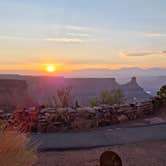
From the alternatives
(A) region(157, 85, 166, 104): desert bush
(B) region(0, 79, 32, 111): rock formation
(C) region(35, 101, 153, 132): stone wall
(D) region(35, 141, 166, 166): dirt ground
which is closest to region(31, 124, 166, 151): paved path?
(D) region(35, 141, 166, 166): dirt ground

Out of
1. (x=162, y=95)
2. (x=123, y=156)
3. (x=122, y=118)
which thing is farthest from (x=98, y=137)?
(x=162, y=95)

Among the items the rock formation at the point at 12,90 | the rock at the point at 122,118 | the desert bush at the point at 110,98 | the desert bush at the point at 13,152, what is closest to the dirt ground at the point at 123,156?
the desert bush at the point at 13,152

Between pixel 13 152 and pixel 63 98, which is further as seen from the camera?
pixel 63 98

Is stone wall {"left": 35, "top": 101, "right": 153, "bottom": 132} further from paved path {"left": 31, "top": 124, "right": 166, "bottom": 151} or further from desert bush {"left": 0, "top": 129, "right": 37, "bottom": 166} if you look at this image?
desert bush {"left": 0, "top": 129, "right": 37, "bottom": 166}

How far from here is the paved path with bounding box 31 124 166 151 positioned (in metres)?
11.6

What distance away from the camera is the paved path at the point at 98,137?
38.2 feet

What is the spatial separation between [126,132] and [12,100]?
2791cm

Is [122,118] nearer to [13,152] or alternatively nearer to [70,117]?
[70,117]

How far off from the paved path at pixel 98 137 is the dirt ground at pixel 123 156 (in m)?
0.58

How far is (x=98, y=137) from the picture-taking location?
41.6ft

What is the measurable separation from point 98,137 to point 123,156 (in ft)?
9.26

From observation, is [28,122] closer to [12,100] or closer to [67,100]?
[67,100]

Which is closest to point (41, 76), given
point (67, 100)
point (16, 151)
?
point (67, 100)

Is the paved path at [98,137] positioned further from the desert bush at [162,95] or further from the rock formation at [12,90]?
the rock formation at [12,90]
